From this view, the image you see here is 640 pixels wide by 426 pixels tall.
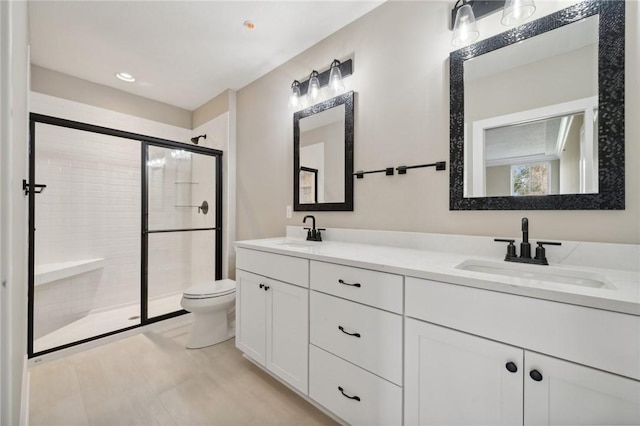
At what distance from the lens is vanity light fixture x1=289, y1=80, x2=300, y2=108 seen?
2199 mm

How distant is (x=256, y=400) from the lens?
154 cm

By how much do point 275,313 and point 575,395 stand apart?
4.29 feet

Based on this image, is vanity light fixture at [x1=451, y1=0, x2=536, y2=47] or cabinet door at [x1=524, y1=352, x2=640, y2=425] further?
vanity light fixture at [x1=451, y1=0, x2=536, y2=47]

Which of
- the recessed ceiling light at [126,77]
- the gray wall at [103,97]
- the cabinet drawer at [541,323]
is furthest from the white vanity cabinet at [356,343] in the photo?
the gray wall at [103,97]

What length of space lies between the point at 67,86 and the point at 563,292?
396cm

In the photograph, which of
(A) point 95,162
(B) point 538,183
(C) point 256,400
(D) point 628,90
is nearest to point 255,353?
(C) point 256,400

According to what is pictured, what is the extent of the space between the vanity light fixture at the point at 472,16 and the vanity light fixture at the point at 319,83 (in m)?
0.72

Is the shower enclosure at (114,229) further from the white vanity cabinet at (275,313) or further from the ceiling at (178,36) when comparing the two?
the white vanity cabinet at (275,313)

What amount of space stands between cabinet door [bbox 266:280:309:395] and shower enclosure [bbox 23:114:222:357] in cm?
149

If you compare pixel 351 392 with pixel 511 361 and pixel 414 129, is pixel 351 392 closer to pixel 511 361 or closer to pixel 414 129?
pixel 511 361

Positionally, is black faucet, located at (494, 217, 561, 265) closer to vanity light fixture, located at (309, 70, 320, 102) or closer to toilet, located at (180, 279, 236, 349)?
vanity light fixture, located at (309, 70, 320, 102)

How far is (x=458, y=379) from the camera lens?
930 millimetres

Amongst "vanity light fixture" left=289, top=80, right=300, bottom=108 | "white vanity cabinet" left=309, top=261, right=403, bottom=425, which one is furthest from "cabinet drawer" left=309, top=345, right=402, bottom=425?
"vanity light fixture" left=289, top=80, right=300, bottom=108

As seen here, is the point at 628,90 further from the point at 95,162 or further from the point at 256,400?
the point at 95,162
